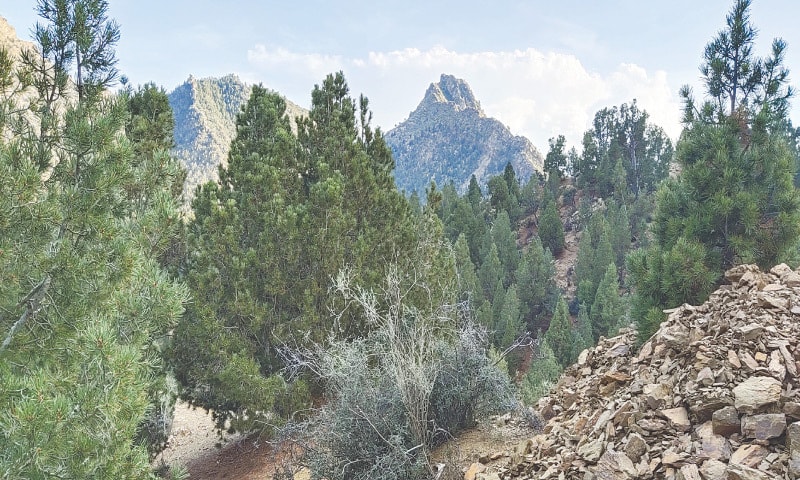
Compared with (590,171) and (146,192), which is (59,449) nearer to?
(146,192)

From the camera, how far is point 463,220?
3250 cm

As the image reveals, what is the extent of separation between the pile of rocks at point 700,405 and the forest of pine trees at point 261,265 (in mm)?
1121

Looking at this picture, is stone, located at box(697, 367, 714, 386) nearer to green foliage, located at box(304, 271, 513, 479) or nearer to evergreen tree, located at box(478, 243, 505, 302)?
green foliage, located at box(304, 271, 513, 479)

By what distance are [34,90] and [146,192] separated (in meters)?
1.04

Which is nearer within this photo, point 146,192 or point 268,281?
point 146,192

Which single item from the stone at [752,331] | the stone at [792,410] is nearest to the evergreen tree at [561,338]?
the stone at [752,331]

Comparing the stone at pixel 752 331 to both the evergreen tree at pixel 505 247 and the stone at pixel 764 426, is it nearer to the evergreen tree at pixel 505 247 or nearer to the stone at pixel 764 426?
the stone at pixel 764 426

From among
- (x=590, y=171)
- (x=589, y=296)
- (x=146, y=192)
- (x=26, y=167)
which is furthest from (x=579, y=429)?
(x=590, y=171)

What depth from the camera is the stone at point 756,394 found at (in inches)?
130

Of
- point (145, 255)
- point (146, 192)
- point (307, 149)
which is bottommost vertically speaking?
point (145, 255)

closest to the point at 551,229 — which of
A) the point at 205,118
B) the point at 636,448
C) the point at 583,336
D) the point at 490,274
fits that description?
the point at 490,274

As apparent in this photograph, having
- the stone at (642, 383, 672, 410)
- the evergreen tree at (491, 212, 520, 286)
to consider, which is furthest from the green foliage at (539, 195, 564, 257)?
the stone at (642, 383, 672, 410)

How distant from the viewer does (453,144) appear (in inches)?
5507

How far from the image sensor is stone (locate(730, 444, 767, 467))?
300 cm
